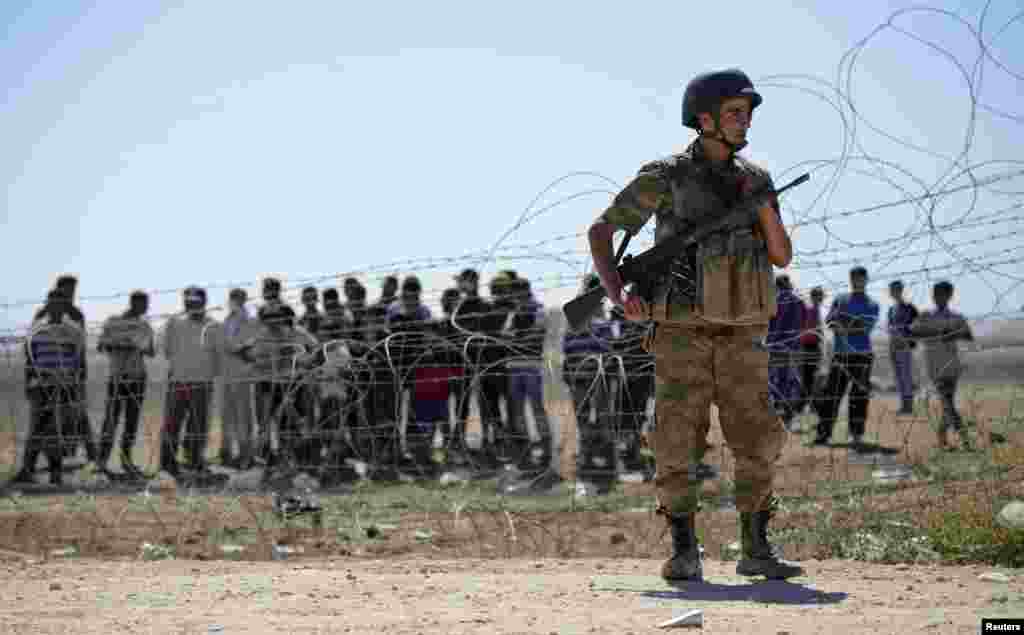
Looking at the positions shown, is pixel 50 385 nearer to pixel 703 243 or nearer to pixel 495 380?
pixel 495 380

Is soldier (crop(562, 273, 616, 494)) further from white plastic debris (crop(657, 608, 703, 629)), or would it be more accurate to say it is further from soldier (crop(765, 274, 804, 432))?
white plastic debris (crop(657, 608, 703, 629))

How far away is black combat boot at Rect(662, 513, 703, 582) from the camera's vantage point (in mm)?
5219

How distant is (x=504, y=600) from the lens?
16.1 ft

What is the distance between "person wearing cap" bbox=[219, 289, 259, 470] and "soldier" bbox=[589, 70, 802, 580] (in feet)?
19.2

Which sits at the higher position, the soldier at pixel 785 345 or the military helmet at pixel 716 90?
the military helmet at pixel 716 90

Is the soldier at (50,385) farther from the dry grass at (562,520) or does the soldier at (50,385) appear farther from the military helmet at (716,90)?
the military helmet at (716,90)

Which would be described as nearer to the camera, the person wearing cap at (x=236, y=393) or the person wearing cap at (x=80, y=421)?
the person wearing cap at (x=80, y=421)

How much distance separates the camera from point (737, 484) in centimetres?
536

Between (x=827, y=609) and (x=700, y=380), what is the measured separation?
106 cm

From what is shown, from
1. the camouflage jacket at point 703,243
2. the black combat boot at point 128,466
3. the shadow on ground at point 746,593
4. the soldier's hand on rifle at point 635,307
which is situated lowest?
the shadow on ground at point 746,593

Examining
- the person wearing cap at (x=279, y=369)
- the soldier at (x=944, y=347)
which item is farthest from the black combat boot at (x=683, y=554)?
the person wearing cap at (x=279, y=369)

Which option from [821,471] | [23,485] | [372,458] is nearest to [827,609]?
[821,471]

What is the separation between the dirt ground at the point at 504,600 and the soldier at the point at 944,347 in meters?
3.65

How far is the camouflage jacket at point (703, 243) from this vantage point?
5.07m
